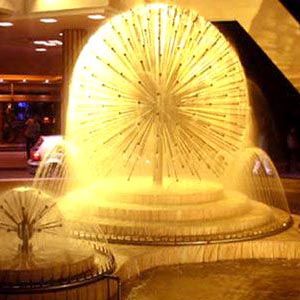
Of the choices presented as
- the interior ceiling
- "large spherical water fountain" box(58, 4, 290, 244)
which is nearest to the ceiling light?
the interior ceiling

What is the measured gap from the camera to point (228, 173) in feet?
31.8

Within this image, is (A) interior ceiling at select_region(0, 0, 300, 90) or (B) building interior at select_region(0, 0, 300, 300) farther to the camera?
(A) interior ceiling at select_region(0, 0, 300, 90)

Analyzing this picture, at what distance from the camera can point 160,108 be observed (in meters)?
7.12

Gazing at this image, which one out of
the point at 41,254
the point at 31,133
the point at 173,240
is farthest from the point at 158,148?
the point at 31,133

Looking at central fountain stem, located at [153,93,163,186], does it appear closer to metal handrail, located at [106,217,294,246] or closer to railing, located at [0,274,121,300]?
metal handrail, located at [106,217,294,246]

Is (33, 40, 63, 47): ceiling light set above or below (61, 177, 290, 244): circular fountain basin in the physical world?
above

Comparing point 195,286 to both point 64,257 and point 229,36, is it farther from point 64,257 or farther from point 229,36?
point 229,36

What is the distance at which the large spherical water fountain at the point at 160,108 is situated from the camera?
6.85 m

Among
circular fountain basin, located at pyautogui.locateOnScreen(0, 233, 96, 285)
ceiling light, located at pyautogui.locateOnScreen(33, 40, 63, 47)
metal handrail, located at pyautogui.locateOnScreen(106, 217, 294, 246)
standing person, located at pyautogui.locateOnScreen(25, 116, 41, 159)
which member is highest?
ceiling light, located at pyautogui.locateOnScreen(33, 40, 63, 47)

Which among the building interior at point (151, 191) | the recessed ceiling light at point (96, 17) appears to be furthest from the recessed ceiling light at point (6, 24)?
the recessed ceiling light at point (96, 17)

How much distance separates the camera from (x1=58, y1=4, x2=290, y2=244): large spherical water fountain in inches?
270

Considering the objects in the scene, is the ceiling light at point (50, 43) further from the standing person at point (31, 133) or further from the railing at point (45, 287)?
the railing at point (45, 287)

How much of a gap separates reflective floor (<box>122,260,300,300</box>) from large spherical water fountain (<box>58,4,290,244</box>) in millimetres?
550

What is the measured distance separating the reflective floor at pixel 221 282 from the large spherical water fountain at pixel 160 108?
0.55 metres
